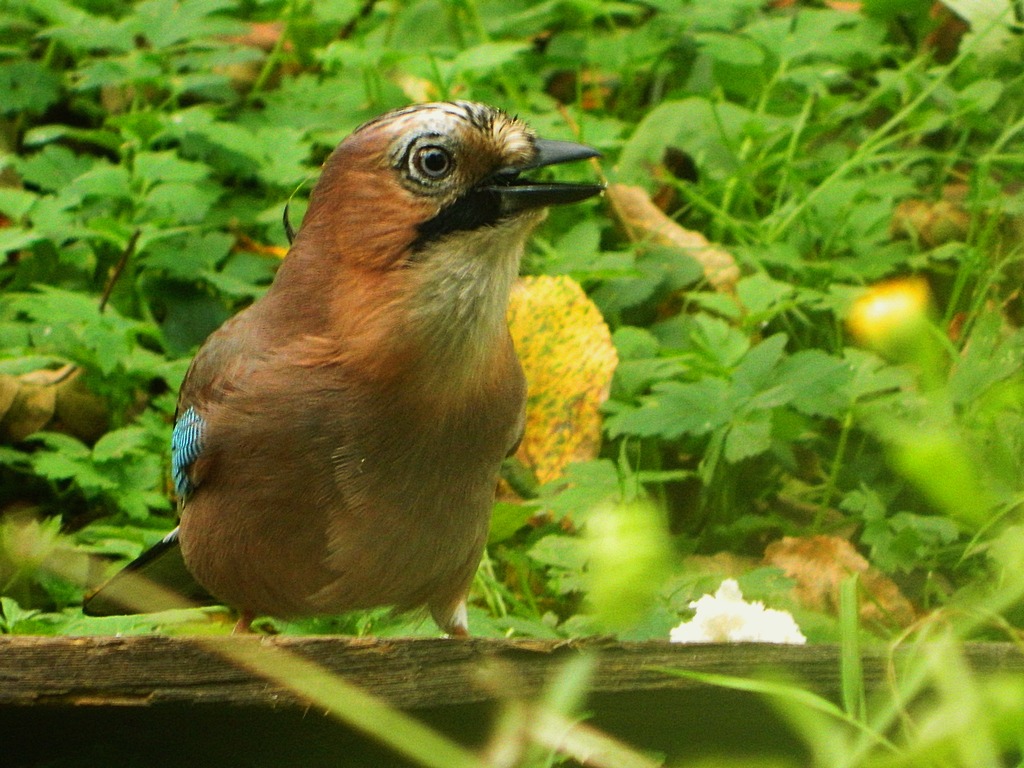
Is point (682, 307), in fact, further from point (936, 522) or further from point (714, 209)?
point (936, 522)

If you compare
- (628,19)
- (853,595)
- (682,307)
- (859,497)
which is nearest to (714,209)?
(682,307)

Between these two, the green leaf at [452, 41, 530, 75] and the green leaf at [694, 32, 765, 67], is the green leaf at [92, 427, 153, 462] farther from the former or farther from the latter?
Answer: the green leaf at [694, 32, 765, 67]

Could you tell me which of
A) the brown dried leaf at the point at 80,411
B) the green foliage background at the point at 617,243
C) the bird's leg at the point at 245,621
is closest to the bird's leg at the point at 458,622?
the green foliage background at the point at 617,243

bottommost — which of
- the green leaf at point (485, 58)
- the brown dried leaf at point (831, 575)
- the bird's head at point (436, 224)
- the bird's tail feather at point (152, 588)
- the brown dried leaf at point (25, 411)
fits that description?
the brown dried leaf at point (831, 575)

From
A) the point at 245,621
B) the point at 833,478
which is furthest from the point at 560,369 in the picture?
the point at 245,621

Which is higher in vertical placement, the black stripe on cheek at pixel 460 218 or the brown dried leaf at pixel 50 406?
the black stripe on cheek at pixel 460 218

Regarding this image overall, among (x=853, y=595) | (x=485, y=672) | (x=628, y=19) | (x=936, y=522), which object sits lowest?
(x=936, y=522)

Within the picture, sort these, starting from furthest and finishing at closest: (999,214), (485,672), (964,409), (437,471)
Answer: (999,214) → (964,409) → (437,471) → (485,672)

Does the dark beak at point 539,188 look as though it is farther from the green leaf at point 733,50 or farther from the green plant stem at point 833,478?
the green leaf at point 733,50
